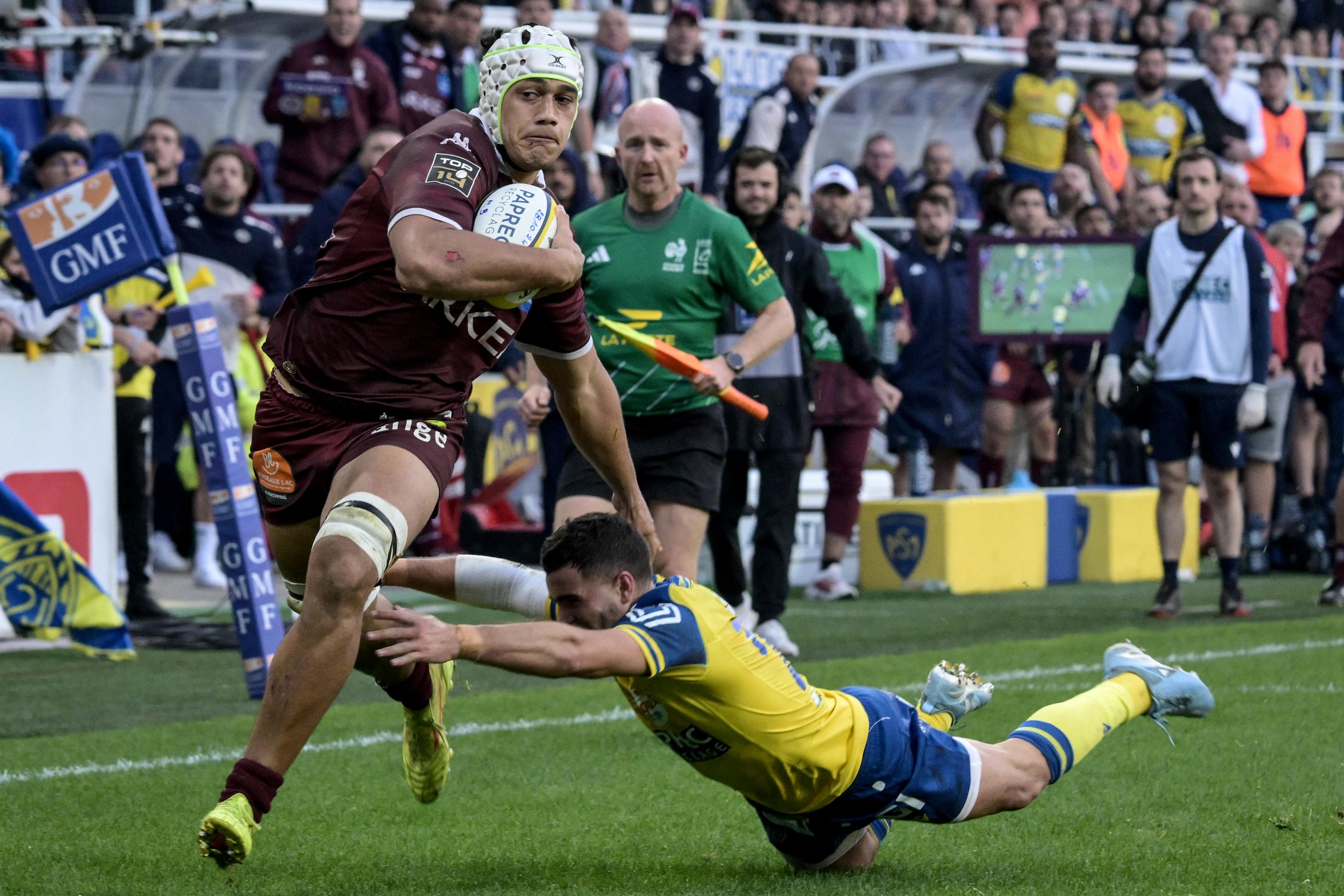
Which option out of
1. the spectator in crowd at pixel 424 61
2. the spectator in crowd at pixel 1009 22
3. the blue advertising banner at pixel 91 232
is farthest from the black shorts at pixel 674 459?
the spectator in crowd at pixel 1009 22

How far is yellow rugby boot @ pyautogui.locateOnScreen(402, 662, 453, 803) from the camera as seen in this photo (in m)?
5.27

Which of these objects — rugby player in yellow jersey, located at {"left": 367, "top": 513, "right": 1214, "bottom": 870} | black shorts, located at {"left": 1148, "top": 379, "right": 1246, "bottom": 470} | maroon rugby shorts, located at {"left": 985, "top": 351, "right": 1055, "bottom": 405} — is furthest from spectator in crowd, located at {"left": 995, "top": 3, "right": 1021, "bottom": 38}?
rugby player in yellow jersey, located at {"left": 367, "top": 513, "right": 1214, "bottom": 870}

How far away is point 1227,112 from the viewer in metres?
19.0

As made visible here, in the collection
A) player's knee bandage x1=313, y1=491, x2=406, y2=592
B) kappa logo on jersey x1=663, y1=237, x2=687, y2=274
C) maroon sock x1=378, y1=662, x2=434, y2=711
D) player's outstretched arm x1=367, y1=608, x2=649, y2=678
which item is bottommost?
maroon sock x1=378, y1=662, x2=434, y2=711

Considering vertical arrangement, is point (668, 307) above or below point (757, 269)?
below

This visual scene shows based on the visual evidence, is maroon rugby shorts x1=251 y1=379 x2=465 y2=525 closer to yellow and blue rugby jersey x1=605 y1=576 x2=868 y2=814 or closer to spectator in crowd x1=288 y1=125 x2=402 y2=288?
yellow and blue rugby jersey x1=605 y1=576 x2=868 y2=814

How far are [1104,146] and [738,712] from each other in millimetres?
14878

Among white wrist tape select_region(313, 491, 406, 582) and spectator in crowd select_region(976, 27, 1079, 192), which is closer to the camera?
white wrist tape select_region(313, 491, 406, 582)

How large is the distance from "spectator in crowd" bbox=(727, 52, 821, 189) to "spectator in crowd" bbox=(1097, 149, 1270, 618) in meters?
4.92

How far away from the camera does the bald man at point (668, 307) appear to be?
7.31 meters

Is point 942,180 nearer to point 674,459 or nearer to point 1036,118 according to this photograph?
point 1036,118

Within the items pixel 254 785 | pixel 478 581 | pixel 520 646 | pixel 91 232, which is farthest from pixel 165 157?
pixel 520 646

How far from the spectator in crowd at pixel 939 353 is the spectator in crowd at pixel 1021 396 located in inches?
26.6

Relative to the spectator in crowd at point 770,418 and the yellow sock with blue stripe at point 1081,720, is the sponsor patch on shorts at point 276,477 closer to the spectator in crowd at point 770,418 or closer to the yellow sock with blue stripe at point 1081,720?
the yellow sock with blue stripe at point 1081,720
